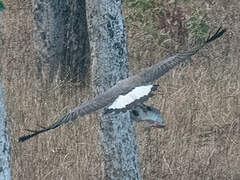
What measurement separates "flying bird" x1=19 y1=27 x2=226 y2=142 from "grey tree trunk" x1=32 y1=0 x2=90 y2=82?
3249 mm

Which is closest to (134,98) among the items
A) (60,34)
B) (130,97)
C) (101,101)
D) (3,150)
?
(130,97)

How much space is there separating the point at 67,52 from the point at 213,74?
1651 millimetres

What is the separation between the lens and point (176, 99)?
6758 millimetres

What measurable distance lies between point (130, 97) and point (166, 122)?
1728 mm

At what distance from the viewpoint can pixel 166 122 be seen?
643 centimetres

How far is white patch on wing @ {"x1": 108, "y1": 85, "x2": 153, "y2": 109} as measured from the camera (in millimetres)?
4621

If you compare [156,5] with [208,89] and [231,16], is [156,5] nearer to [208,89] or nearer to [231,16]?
[231,16]

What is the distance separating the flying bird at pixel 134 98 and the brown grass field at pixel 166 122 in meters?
0.72

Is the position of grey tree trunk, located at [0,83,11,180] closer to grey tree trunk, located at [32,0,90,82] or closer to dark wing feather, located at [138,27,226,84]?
dark wing feather, located at [138,27,226,84]

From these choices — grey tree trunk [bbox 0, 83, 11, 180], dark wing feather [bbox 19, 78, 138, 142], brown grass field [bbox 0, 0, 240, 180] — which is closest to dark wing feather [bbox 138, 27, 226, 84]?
dark wing feather [bbox 19, 78, 138, 142]

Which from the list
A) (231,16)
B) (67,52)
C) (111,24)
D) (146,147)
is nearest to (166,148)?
(146,147)

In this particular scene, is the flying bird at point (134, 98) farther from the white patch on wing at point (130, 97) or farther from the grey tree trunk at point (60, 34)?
the grey tree trunk at point (60, 34)

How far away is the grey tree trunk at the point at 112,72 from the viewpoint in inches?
A: 207

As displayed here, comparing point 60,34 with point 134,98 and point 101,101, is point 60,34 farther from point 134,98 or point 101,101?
point 134,98
